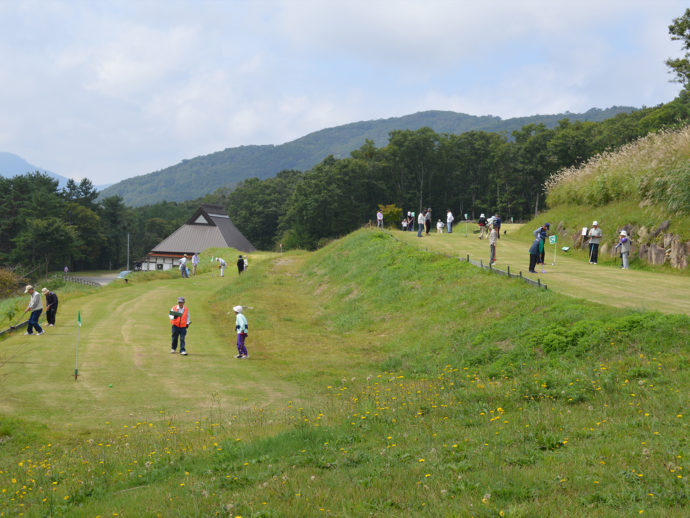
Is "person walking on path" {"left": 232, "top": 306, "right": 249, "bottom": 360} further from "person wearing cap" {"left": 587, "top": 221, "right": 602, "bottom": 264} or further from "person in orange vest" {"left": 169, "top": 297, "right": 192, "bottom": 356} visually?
"person wearing cap" {"left": 587, "top": 221, "right": 602, "bottom": 264}

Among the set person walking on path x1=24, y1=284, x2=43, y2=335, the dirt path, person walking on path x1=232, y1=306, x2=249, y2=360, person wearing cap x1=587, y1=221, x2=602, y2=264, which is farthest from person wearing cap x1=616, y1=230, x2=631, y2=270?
person walking on path x1=24, y1=284, x2=43, y2=335

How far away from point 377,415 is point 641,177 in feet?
76.2

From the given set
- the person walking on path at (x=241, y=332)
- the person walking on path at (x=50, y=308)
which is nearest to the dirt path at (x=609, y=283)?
the person walking on path at (x=241, y=332)

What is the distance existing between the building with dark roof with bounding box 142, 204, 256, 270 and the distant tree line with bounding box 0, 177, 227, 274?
18.0 m

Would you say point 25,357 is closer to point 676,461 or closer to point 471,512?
point 471,512

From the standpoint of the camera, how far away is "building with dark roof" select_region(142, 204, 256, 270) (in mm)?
80438

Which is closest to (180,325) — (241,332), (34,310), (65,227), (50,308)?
(241,332)

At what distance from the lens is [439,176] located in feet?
295

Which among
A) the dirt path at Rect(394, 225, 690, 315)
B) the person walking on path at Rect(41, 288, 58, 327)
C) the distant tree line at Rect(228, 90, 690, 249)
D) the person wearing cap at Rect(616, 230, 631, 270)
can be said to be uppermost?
the distant tree line at Rect(228, 90, 690, 249)

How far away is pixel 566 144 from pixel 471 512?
75472 mm

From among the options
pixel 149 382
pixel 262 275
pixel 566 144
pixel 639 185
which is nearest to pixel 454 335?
pixel 149 382

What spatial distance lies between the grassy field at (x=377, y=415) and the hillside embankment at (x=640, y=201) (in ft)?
9.90

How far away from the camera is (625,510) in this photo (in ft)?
16.6

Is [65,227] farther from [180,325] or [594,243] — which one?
[594,243]
